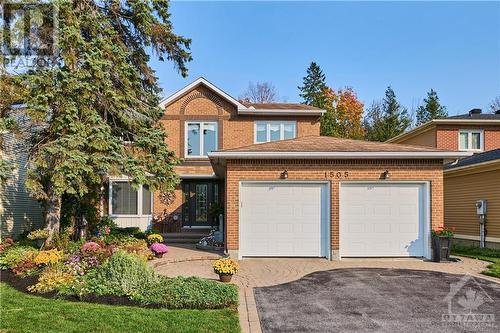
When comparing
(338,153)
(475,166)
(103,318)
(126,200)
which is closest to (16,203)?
(126,200)

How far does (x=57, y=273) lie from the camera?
8.20m

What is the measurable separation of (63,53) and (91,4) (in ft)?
7.92

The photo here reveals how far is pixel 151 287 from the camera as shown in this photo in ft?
24.7

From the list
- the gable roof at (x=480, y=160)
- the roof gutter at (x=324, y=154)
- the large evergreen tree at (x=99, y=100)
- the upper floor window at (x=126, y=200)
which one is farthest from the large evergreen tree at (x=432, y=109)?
the large evergreen tree at (x=99, y=100)

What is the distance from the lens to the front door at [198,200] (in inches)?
765

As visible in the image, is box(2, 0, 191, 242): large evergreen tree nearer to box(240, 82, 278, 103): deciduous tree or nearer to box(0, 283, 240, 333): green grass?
box(0, 283, 240, 333): green grass

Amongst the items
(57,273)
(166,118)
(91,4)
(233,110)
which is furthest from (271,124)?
(57,273)

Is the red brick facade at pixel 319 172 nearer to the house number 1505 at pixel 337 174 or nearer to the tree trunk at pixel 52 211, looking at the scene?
the house number 1505 at pixel 337 174

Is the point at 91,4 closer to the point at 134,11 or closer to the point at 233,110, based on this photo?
the point at 134,11

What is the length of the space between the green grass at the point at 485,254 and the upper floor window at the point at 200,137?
36.9 feet

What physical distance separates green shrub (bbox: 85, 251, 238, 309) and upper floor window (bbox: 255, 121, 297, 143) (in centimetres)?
1271

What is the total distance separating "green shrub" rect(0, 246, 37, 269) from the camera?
9852 millimetres

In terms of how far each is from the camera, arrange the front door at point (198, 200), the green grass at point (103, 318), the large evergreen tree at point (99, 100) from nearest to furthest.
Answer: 1. the green grass at point (103, 318)
2. the large evergreen tree at point (99, 100)
3. the front door at point (198, 200)

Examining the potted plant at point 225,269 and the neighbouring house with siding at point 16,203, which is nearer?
the potted plant at point 225,269
